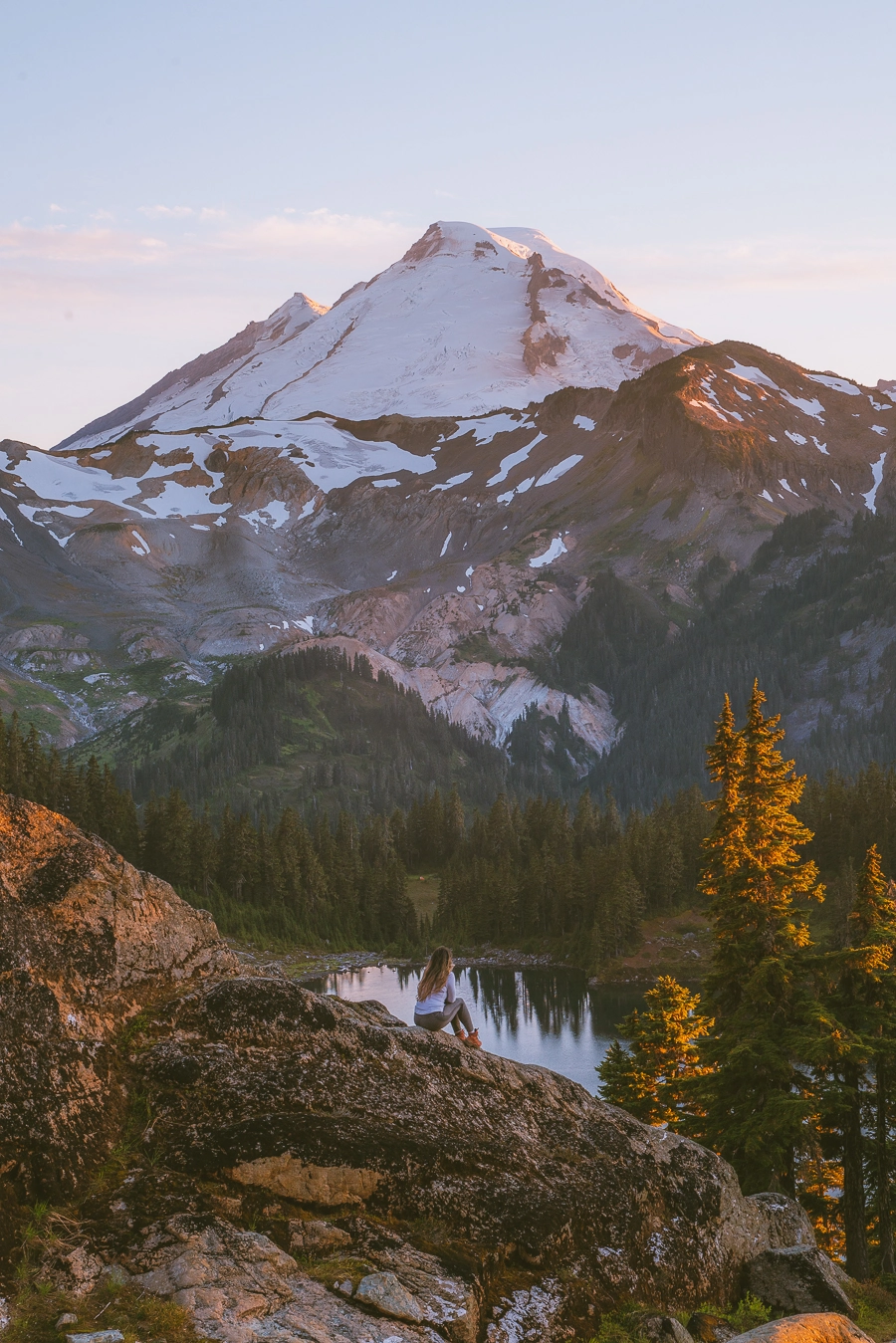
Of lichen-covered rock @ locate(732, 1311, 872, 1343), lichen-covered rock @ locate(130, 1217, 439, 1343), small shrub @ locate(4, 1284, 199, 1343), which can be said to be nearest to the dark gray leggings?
lichen-covered rock @ locate(130, 1217, 439, 1343)

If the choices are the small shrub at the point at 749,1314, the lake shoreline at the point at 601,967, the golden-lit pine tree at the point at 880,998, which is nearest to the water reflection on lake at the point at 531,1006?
the lake shoreline at the point at 601,967

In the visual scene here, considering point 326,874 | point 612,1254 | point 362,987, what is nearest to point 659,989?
point 612,1254

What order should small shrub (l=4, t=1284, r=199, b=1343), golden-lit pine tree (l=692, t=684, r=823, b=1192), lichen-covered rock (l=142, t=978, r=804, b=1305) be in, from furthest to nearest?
golden-lit pine tree (l=692, t=684, r=823, b=1192) → lichen-covered rock (l=142, t=978, r=804, b=1305) → small shrub (l=4, t=1284, r=199, b=1343)

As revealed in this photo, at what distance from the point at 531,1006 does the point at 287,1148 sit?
100 metres

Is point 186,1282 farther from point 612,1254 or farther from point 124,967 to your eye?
point 612,1254

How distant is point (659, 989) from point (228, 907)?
354 feet

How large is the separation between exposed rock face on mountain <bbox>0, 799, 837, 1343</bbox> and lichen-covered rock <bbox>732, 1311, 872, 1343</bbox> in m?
2.00

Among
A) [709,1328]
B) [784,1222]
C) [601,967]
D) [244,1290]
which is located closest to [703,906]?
[601,967]

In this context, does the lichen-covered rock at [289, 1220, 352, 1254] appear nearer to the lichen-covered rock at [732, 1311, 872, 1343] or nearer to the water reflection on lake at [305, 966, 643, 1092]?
the lichen-covered rock at [732, 1311, 872, 1343]

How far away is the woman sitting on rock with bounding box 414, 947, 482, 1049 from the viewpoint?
58.2 feet

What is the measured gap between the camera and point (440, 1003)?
17984 millimetres

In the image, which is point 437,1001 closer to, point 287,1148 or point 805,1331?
point 287,1148

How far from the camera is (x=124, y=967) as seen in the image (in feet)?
48.1

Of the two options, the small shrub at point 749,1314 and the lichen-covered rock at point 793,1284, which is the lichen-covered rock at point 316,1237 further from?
the lichen-covered rock at point 793,1284
